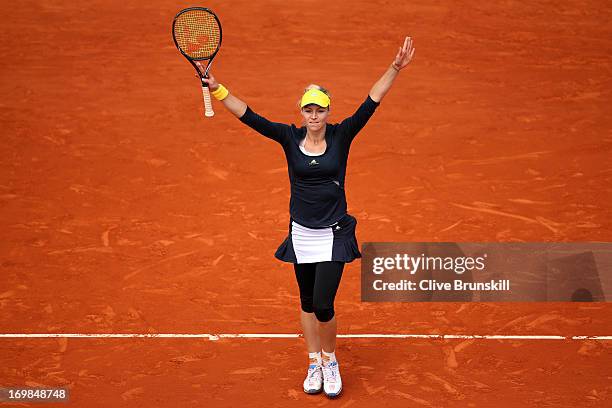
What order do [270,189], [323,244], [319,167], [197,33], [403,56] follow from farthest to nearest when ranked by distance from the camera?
[270,189] < [197,33] < [323,244] < [319,167] < [403,56]

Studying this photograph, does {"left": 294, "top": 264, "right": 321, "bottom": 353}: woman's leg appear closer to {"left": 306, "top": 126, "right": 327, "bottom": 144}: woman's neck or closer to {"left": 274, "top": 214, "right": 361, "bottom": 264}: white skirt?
{"left": 274, "top": 214, "right": 361, "bottom": 264}: white skirt

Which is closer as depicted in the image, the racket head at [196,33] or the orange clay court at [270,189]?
the racket head at [196,33]

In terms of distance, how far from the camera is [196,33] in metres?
6.58

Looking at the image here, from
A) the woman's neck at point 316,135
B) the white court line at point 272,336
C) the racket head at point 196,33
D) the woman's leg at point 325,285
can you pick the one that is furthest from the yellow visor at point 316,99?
the white court line at point 272,336

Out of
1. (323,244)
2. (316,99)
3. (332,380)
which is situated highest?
(316,99)

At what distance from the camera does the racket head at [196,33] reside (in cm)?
611

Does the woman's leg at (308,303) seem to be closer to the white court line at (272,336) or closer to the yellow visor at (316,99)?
the white court line at (272,336)

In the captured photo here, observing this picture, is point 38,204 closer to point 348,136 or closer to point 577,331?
Answer: point 348,136

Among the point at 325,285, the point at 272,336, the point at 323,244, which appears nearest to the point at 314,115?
the point at 323,244

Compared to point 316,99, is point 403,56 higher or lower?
higher

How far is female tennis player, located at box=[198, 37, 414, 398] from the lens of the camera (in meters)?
5.52

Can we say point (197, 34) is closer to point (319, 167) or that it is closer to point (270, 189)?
point (319, 167)

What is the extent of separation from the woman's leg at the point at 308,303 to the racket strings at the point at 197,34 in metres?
1.77

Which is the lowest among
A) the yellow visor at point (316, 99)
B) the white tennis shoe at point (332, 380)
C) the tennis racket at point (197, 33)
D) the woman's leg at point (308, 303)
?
the white tennis shoe at point (332, 380)
